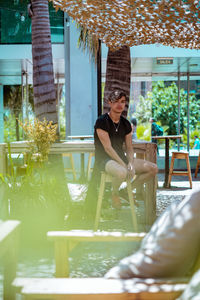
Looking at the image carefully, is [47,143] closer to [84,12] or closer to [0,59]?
[84,12]

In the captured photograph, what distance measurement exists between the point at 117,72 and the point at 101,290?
505 cm

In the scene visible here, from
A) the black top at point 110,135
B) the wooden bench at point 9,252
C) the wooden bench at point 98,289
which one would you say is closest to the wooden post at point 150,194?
the black top at point 110,135

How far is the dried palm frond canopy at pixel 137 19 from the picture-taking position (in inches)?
195

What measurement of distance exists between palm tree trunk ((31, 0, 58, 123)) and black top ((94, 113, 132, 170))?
1.48 meters

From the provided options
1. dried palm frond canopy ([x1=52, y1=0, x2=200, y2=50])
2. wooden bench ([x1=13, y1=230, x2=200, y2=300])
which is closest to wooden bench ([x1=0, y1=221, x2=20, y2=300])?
wooden bench ([x1=13, y1=230, x2=200, y2=300])

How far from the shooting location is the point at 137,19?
5352mm

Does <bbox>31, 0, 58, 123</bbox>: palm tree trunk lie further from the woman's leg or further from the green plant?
the green plant

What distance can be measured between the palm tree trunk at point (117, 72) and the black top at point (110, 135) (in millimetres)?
1196

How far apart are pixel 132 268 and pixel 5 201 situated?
9.49 ft

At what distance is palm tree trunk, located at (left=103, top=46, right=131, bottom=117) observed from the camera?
620 centimetres

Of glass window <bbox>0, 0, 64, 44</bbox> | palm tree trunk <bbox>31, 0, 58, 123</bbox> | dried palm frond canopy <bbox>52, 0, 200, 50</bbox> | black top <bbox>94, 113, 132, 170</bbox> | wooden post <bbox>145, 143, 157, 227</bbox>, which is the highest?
glass window <bbox>0, 0, 64, 44</bbox>

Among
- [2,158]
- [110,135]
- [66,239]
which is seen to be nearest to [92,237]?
[66,239]

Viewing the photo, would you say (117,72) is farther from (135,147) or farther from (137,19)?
(135,147)

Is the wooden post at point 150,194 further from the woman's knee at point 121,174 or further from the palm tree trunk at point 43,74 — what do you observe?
the palm tree trunk at point 43,74
